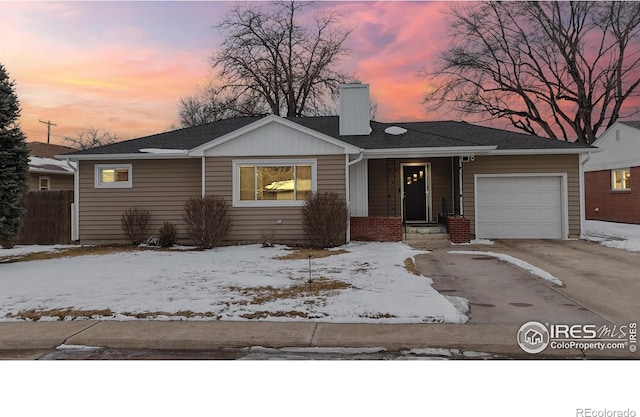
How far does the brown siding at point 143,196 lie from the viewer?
1231 cm

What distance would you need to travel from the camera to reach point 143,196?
12.4 meters

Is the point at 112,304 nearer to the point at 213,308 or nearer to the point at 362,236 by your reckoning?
the point at 213,308

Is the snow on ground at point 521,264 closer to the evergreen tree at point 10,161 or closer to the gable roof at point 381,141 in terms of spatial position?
the gable roof at point 381,141

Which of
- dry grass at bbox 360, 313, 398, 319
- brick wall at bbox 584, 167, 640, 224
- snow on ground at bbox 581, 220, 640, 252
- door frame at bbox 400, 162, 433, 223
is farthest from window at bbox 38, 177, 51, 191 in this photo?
brick wall at bbox 584, 167, 640, 224

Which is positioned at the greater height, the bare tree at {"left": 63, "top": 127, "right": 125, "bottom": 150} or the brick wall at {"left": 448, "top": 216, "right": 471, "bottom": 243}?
the bare tree at {"left": 63, "top": 127, "right": 125, "bottom": 150}

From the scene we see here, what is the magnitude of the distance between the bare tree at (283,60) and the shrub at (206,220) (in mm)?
16817

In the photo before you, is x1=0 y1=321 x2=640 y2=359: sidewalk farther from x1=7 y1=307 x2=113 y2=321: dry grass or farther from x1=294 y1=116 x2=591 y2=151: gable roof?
x1=294 y1=116 x2=591 y2=151: gable roof

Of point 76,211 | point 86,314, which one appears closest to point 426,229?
point 86,314

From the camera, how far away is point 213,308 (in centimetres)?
528

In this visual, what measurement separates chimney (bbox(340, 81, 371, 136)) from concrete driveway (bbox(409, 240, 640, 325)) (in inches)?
214

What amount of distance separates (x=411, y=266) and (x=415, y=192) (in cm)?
629

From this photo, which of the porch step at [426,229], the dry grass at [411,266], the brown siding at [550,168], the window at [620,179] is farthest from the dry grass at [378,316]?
the window at [620,179]

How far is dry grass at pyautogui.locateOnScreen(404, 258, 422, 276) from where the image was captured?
7.36m

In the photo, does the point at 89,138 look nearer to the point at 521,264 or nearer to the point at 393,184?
the point at 393,184
